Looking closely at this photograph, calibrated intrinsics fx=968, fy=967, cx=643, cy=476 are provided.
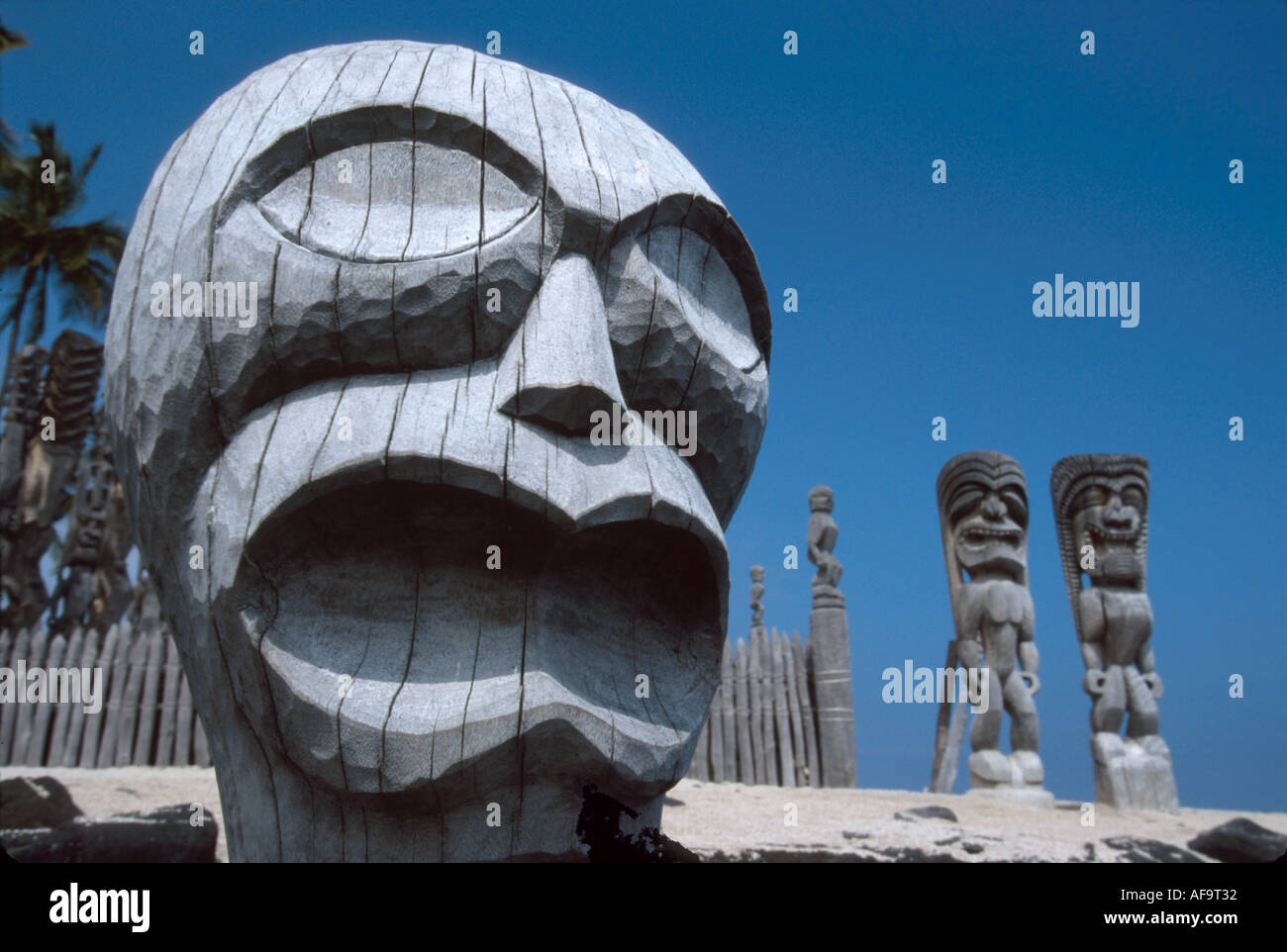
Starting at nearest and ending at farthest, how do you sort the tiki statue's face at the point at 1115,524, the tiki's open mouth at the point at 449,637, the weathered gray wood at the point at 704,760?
1. the tiki's open mouth at the point at 449,637
2. the weathered gray wood at the point at 704,760
3. the tiki statue's face at the point at 1115,524

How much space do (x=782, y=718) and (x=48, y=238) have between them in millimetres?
17747

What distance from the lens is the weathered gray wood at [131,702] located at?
8359mm

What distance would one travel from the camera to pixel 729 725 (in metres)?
9.09

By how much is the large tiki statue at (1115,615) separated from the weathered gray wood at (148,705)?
28.8 feet

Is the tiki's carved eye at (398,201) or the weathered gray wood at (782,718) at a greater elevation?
the tiki's carved eye at (398,201)

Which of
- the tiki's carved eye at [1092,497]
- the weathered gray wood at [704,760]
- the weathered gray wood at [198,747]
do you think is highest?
the tiki's carved eye at [1092,497]

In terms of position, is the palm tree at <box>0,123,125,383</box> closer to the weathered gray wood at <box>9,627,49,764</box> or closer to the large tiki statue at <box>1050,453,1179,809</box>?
the weathered gray wood at <box>9,627,49,764</box>

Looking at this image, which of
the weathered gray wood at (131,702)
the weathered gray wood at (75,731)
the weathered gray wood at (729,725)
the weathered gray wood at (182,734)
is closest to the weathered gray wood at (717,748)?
the weathered gray wood at (729,725)

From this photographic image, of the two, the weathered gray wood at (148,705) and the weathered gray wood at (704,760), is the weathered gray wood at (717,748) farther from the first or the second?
the weathered gray wood at (148,705)

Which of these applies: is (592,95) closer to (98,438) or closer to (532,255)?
(532,255)

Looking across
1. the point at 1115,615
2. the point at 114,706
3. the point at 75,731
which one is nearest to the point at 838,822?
the point at 1115,615

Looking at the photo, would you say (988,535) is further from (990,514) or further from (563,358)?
(563,358)
